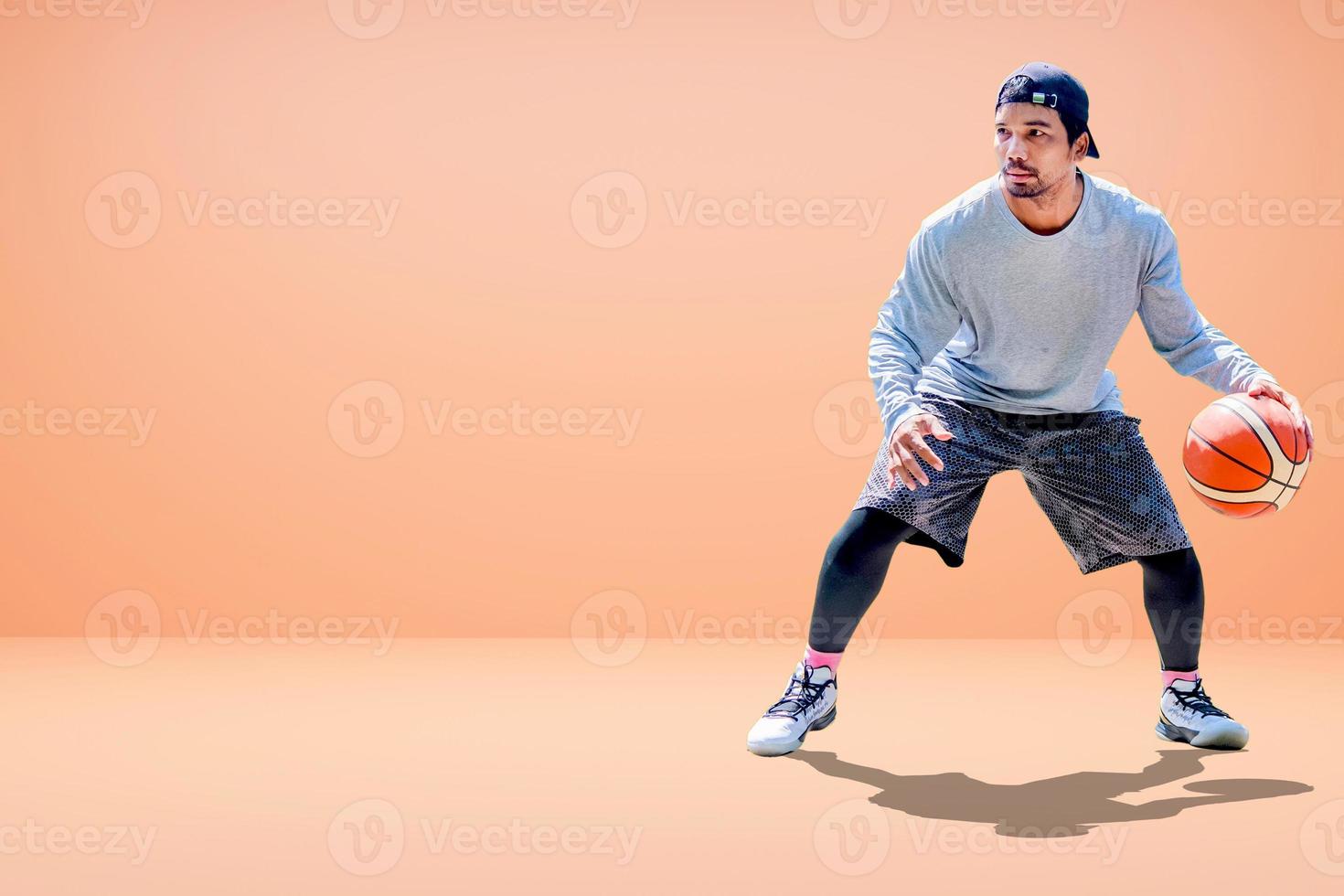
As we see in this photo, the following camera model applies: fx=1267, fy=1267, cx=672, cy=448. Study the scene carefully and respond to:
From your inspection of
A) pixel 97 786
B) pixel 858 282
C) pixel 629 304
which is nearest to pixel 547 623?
pixel 629 304

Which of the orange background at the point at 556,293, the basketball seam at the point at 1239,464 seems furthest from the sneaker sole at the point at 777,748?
the orange background at the point at 556,293

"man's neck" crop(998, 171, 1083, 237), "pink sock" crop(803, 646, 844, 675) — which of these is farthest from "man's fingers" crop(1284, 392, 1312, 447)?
"pink sock" crop(803, 646, 844, 675)

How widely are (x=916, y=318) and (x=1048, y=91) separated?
47cm

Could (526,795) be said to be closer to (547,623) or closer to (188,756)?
(188,756)

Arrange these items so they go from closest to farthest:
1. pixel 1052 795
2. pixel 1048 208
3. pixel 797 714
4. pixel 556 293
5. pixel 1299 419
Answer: pixel 1052 795
pixel 1299 419
pixel 1048 208
pixel 797 714
pixel 556 293

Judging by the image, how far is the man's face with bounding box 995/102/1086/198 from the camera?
89.7 inches

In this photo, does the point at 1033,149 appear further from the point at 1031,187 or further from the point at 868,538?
the point at 868,538

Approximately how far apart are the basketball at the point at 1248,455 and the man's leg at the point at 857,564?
0.55 m

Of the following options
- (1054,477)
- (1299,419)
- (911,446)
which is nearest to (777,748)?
(911,446)

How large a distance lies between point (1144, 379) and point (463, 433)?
7.56ft

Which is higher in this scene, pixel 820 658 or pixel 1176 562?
pixel 1176 562

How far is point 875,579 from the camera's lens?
2.46 metres

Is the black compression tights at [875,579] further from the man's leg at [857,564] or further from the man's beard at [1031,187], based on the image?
the man's beard at [1031,187]

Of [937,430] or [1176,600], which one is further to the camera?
[1176,600]
